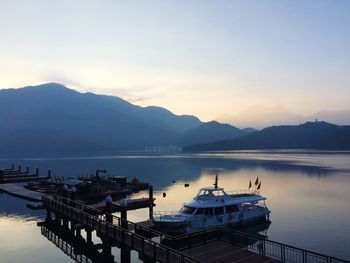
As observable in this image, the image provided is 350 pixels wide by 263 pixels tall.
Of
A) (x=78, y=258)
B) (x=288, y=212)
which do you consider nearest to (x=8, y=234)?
(x=78, y=258)

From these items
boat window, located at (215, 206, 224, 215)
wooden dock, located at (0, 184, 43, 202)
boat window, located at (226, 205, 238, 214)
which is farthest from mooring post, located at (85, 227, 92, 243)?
wooden dock, located at (0, 184, 43, 202)

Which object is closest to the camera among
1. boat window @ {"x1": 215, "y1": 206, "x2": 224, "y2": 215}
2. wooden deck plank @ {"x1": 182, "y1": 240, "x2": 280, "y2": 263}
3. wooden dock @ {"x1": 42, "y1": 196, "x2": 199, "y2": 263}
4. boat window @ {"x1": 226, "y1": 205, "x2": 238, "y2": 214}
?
wooden dock @ {"x1": 42, "y1": 196, "x2": 199, "y2": 263}

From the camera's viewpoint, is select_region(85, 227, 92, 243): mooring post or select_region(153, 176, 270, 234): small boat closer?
select_region(85, 227, 92, 243): mooring post

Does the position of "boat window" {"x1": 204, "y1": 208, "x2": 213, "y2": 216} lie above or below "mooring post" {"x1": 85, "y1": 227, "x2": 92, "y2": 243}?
above

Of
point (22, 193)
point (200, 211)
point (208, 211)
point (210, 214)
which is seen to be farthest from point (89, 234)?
point (22, 193)

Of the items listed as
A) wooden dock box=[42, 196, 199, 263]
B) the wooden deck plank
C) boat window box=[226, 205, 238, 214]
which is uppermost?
wooden dock box=[42, 196, 199, 263]

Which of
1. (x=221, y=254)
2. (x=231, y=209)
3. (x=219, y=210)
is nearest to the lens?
(x=221, y=254)

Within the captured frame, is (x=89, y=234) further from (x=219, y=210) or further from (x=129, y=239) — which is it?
(x=219, y=210)

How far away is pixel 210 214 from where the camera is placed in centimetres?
4522

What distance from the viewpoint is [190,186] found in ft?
343

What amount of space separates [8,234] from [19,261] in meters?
12.2

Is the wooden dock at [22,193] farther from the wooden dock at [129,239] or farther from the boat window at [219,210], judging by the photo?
the boat window at [219,210]

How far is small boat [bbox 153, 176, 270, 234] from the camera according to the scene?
4131 cm

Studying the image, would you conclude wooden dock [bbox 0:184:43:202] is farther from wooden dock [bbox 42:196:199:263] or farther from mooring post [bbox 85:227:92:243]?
mooring post [bbox 85:227:92:243]
